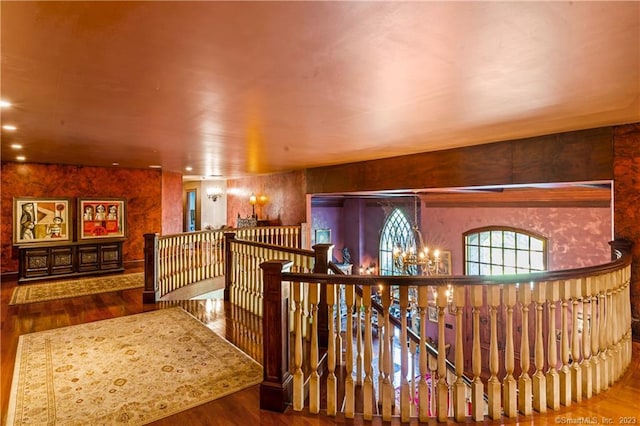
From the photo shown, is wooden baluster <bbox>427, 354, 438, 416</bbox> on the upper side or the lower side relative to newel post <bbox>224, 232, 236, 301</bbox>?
lower

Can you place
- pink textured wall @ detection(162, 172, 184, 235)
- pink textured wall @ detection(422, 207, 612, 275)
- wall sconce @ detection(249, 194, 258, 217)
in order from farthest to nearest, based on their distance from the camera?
wall sconce @ detection(249, 194, 258, 217), pink textured wall @ detection(162, 172, 184, 235), pink textured wall @ detection(422, 207, 612, 275)

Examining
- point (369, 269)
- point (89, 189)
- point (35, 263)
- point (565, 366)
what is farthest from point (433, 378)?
point (369, 269)

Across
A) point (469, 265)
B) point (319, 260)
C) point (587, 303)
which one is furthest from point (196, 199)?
point (587, 303)

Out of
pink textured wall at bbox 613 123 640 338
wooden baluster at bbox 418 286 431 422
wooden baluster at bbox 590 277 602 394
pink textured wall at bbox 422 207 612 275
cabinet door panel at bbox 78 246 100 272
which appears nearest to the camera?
wooden baluster at bbox 418 286 431 422

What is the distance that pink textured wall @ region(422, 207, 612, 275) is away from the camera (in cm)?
614

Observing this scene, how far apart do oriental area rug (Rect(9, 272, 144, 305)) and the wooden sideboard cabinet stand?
1.10 ft

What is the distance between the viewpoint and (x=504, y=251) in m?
7.62

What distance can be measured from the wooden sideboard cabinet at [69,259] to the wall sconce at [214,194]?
496 cm

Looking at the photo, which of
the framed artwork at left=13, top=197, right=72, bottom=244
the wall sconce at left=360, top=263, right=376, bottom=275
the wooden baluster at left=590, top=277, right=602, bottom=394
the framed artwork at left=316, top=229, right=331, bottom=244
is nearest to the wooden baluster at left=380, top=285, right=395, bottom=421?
the wooden baluster at left=590, top=277, right=602, bottom=394

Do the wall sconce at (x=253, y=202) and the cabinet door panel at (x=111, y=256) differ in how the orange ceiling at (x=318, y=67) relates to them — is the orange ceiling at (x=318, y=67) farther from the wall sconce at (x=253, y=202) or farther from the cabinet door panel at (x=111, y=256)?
the wall sconce at (x=253, y=202)

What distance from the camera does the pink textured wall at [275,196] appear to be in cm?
844

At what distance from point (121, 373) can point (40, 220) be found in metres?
5.45

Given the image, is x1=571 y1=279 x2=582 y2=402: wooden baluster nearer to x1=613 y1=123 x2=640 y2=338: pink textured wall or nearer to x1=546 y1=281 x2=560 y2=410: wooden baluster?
x1=546 y1=281 x2=560 y2=410: wooden baluster

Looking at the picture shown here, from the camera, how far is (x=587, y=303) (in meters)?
2.56
